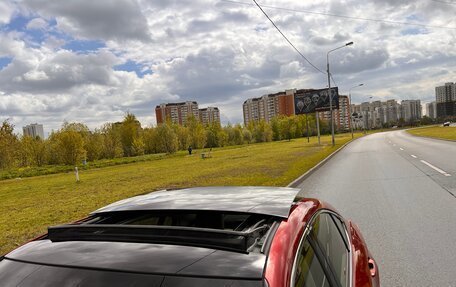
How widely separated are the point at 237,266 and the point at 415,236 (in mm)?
5578

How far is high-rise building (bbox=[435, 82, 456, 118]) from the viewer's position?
171625mm

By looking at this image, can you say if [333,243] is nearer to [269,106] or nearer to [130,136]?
[130,136]

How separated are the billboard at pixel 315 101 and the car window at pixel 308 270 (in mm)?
58034

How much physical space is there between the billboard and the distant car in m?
57.7

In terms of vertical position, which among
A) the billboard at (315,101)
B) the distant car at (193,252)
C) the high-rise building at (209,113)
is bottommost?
the distant car at (193,252)

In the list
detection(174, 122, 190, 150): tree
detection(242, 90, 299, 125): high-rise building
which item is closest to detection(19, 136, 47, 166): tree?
detection(174, 122, 190, 150): tree

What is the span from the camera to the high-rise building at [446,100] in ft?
563

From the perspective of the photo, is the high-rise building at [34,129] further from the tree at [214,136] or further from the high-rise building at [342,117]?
the high-rise building at [342,117]

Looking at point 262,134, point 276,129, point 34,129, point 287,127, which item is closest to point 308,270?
point 262,134

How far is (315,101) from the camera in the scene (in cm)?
5912

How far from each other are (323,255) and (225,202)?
71 centimetres

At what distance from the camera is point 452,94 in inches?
6900

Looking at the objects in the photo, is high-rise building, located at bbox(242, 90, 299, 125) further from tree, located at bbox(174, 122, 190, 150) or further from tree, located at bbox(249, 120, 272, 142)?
tree, located at bbox(174, 122, 190, 150)

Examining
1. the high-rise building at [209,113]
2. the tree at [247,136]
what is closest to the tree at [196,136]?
the tree at [247,136]
